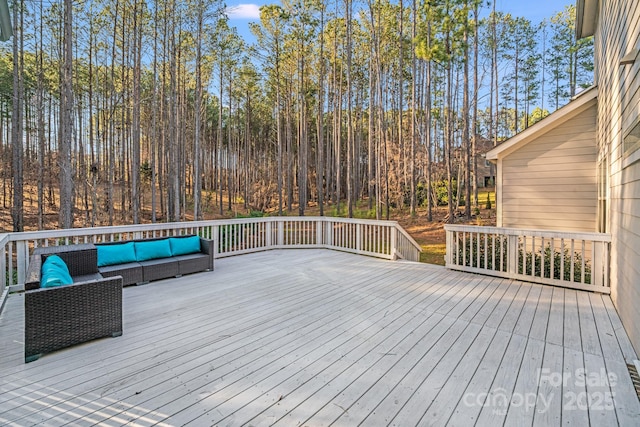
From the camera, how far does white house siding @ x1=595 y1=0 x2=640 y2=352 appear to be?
8.03 ft

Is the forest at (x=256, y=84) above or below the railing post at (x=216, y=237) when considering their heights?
above

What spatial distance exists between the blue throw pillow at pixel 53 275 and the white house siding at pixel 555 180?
7922 millimetres

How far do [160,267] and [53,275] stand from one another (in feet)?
6.17

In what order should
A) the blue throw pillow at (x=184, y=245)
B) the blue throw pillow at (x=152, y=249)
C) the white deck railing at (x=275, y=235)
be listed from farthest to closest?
1. the white deck railing at (x=275, y=235)
2. the blue throw pillow at (x=184, y=245)
3. the blue throw pillow at (x=152, y=249)

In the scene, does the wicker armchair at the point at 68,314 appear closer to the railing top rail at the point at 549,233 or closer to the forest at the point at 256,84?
the forest at the point at 256,84

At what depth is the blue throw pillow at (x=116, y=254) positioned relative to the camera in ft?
13.6

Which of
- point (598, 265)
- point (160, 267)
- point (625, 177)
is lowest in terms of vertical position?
point (160, 267)

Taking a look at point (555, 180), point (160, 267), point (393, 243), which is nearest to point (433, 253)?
point (555, 180)

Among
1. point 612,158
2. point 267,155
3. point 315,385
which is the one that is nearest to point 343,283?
point 315,385

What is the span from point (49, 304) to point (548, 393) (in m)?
3.67

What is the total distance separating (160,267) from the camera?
446 cm

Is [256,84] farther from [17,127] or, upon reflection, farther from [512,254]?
[512,254]

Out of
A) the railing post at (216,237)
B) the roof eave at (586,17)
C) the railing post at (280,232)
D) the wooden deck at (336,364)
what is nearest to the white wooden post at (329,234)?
the railing post at (280,232)

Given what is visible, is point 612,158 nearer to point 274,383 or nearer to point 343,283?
point 343,283
